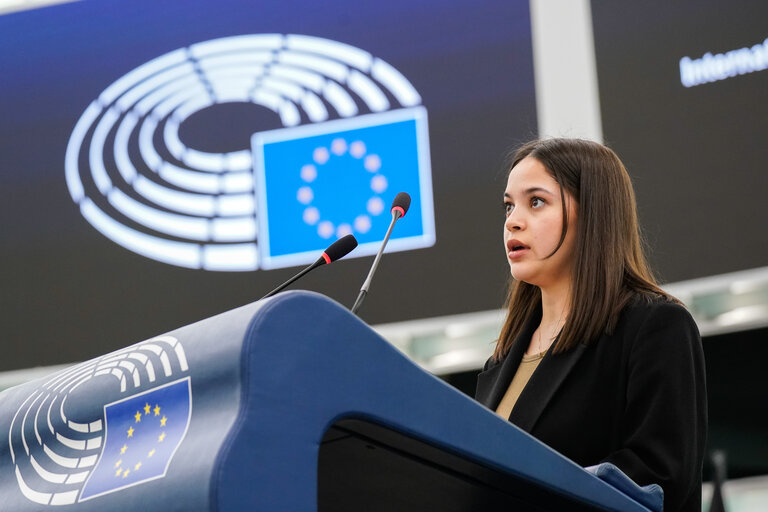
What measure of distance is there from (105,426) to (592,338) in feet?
2.61

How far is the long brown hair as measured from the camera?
5.04 feet

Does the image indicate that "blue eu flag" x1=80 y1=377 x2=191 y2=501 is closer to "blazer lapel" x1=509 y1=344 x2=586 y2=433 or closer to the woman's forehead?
"blazer lapel" x1=509 y1=344 x2=586 y2=433

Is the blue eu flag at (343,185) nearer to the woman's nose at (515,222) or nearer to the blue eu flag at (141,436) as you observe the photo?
the woman's nose at (515,222)

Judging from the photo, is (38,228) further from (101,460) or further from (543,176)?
(101,460)

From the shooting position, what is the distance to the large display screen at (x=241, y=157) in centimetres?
374

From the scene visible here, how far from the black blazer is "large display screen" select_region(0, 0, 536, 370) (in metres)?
2.20

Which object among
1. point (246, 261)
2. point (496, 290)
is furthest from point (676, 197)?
point (246, 261)

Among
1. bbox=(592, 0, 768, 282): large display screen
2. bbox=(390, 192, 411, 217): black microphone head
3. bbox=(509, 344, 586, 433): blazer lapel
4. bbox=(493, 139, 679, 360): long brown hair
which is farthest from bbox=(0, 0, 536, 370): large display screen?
bbox=(509, 344, 586, 433): blazer lapel

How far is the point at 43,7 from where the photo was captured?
4.43 metres

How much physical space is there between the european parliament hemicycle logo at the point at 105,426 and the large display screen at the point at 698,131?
9.02 feet

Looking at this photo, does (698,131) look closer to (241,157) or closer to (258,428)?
(241,157)

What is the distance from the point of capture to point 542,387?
4.81ft

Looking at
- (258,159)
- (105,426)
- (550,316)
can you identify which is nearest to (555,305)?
(550,316)

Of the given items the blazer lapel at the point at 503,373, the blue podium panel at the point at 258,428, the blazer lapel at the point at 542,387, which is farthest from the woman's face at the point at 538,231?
the blue podium panel at the point at 258,428
